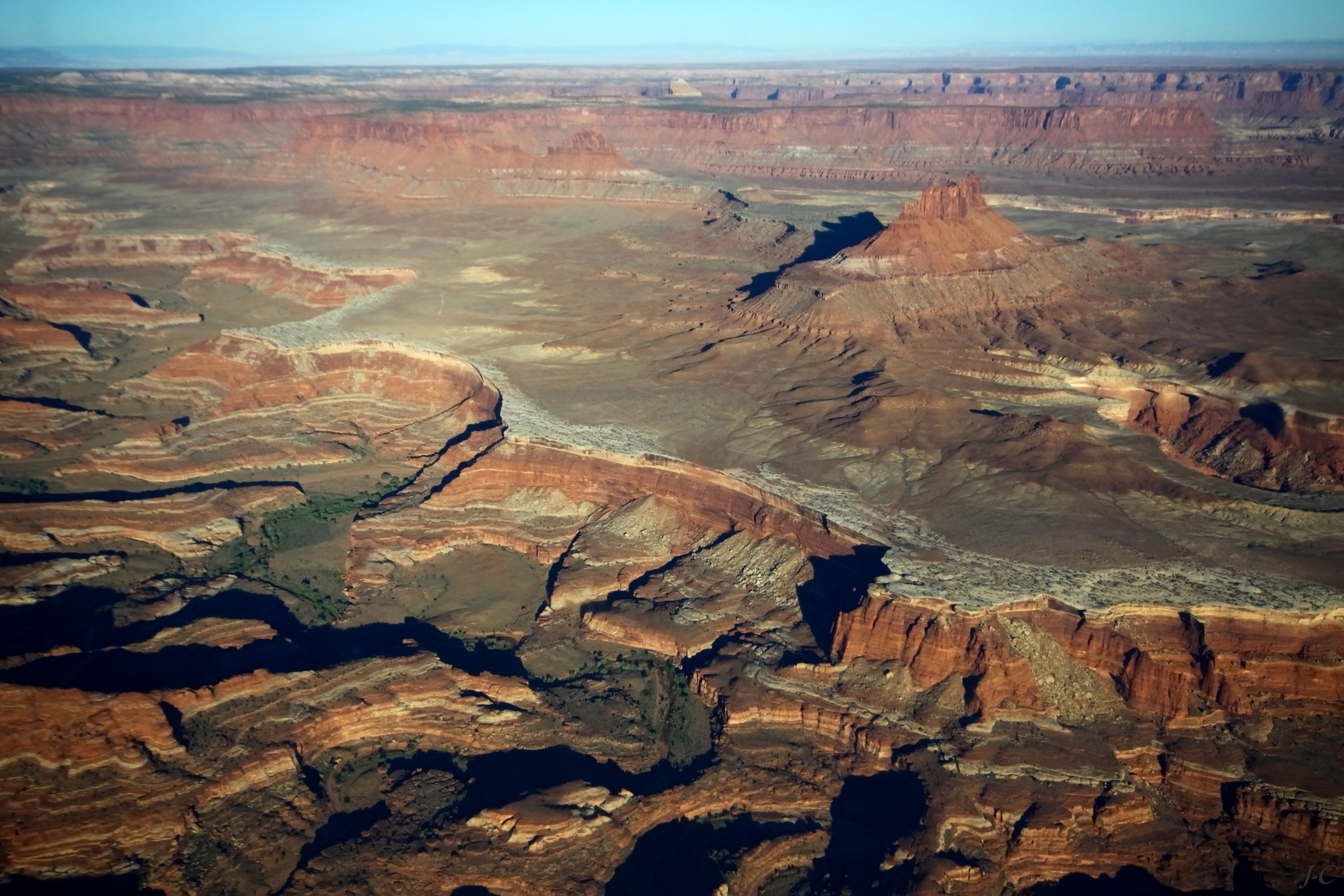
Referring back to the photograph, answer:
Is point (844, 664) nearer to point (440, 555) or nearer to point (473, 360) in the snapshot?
point (440, 555)

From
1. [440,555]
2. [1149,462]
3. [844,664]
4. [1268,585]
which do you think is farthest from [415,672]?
[1149,462]

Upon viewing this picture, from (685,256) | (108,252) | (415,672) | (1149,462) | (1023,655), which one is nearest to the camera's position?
(1023,655)

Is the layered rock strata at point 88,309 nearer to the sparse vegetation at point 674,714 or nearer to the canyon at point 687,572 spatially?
the canyon at point 687,572

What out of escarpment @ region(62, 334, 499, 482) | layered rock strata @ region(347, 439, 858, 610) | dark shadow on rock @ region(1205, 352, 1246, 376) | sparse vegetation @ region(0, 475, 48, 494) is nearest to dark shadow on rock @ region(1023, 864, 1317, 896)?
layered rock strata @ region(347, 439, 858, 610)

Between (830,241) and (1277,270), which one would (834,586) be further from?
(1277,270)

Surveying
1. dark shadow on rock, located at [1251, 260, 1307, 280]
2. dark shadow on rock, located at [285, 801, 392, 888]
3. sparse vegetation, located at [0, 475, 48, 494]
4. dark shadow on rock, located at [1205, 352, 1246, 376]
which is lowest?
dark shadow on rock, located at [285, 801, 392, 888]

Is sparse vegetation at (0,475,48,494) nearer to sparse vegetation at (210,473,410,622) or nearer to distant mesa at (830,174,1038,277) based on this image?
sparse vegetation at (210,473,410,622)

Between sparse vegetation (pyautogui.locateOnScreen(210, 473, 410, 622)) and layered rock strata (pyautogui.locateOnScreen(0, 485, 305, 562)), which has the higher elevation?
layered rock strata (pyautogui.locateOnScreen(0, 485, 305, 562))
